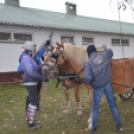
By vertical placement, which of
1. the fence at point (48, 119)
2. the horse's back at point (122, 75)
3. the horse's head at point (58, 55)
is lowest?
the fence at point (48, 119)

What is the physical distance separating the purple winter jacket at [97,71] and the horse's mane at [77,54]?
609mm

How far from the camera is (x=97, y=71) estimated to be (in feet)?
11.2

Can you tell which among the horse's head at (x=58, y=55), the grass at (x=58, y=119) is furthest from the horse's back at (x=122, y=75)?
the horse's head at (x=58, y=55)

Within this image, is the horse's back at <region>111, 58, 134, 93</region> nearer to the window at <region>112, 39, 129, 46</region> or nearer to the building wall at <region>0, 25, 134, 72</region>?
the building wall at <region>0, 25, 134, 72</region>

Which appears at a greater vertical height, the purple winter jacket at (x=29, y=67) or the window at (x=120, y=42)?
the window at (x=120, y=42)

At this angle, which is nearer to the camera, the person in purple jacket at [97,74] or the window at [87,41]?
the person in purple jacket at [97,74]

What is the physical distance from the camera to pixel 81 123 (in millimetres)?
4395

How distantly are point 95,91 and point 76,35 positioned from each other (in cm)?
1023

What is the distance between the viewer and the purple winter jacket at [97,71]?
340 centimetres

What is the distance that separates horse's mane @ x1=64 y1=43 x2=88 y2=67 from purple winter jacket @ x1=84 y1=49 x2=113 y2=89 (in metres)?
0.61

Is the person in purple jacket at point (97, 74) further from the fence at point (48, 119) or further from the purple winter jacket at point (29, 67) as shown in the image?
the purple winter jacket at point (29, 67)

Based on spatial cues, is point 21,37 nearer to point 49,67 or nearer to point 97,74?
point 49,67

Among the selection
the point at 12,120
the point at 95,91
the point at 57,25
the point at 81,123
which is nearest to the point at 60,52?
the point at 95,91

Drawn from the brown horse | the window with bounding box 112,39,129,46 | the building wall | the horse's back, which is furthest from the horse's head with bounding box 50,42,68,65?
the window with bounding box 112,39,129,46
